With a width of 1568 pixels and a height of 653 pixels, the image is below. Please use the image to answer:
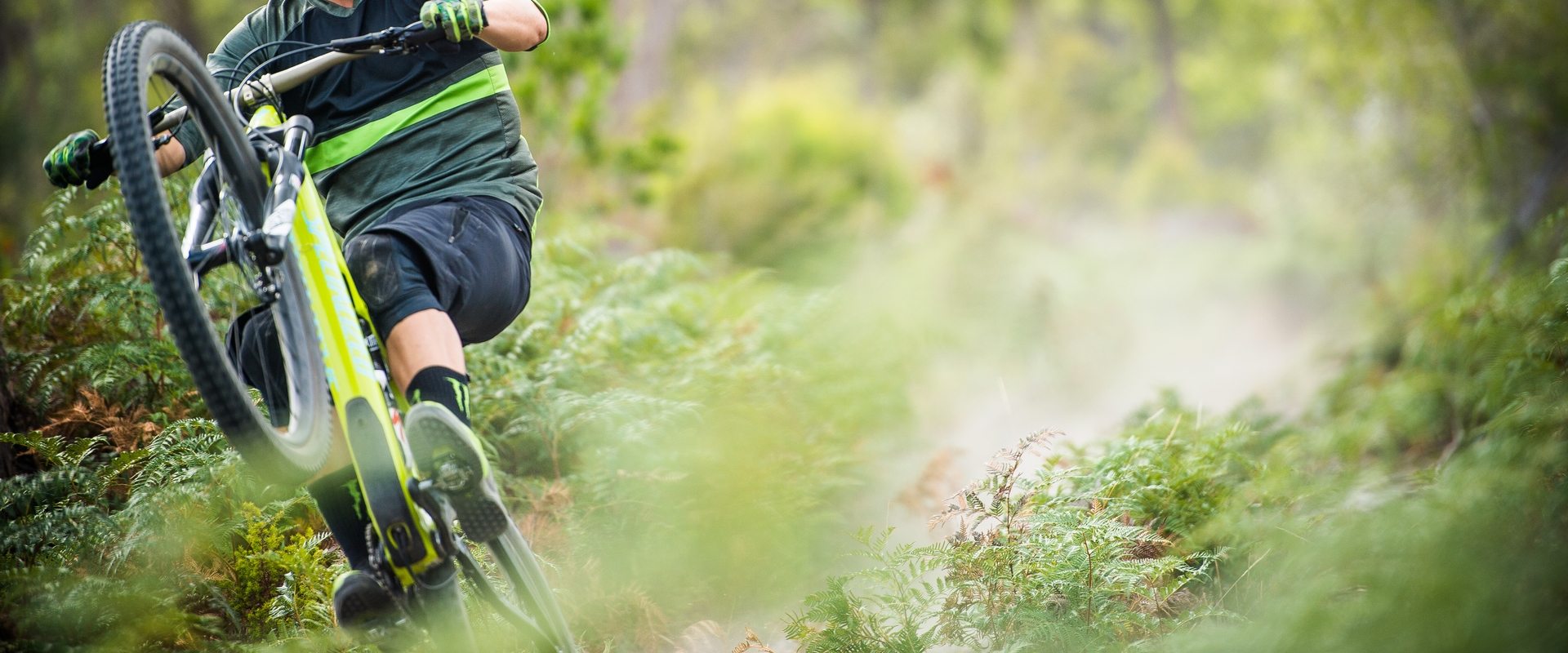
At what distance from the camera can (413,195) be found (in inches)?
97.8

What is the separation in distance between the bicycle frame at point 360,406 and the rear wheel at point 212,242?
0.03m

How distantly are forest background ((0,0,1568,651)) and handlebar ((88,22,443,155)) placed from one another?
1.25 m

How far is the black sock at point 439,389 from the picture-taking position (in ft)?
7.21

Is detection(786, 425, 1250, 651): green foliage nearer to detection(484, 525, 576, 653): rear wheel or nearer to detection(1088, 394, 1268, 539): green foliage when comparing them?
detection(1088, 394, 1268, 539): green foliage

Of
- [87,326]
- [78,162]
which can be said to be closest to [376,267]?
[78,162]

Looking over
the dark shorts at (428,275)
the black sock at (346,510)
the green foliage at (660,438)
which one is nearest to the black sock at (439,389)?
the dark shorts at (428,275)

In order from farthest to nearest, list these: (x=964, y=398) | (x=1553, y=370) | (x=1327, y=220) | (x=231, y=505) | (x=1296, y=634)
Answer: (x=1327, y=220) < (x=964, y=398) < (x=1553, y=370) < (x=231, y=505) < (x=1296, y=634)

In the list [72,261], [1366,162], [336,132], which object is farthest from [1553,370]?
[1366,162]

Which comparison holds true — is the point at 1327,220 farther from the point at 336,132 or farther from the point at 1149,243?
the point at 336,132

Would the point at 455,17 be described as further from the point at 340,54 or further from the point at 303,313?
the point at 303,313

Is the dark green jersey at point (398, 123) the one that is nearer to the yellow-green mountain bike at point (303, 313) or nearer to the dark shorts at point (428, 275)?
the dark shorts at point (428, 275)

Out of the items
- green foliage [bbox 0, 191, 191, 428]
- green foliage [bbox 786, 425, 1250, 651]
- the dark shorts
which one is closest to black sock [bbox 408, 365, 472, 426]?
the dark shorts

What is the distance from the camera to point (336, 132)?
2555 mm

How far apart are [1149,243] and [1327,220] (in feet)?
8.64
